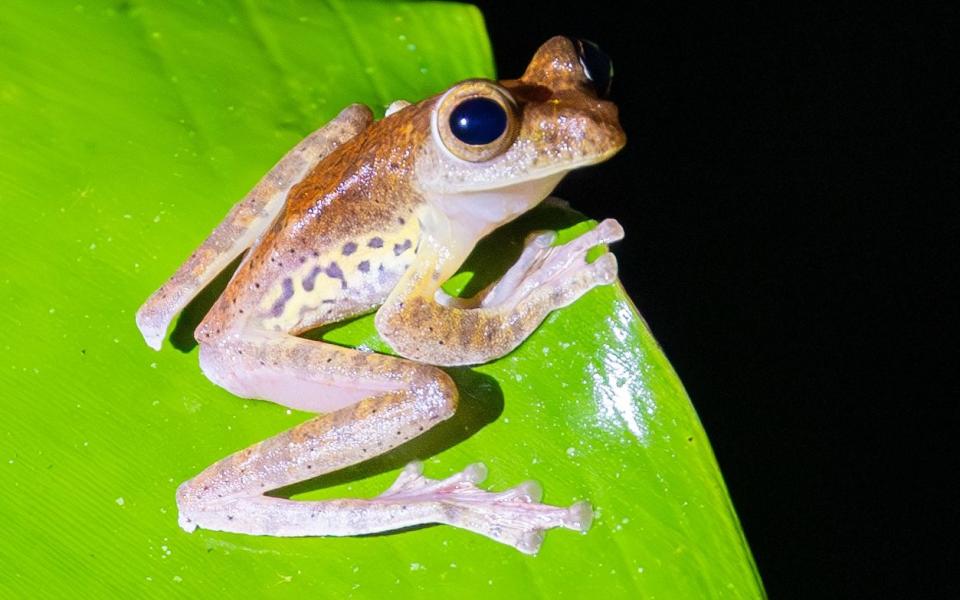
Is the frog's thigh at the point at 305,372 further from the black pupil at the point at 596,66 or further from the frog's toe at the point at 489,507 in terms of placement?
the black pupil at the point at 596,66

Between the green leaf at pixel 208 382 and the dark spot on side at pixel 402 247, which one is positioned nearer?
the green leaf at pixel 208 382

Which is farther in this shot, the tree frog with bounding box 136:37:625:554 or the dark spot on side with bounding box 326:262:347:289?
the dark spot on side with bounding box 326:262:347:289

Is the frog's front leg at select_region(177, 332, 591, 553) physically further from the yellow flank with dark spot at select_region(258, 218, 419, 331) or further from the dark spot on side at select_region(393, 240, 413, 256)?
the dark spot on side at select_region(393, 240, 413, 256)

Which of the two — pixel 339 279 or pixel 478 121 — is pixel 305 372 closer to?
pixel 339 279

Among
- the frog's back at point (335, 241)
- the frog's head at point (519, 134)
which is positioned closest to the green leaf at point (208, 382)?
the frog's back at point (335, 241)

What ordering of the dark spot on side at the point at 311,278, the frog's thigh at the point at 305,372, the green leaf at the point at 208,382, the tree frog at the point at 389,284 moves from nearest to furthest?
the green leaf at the point at 208,382
the tree frog at the point at 389,284
the frog's thigh at the point at 305,372
the dark spot on side at the point at 311,278

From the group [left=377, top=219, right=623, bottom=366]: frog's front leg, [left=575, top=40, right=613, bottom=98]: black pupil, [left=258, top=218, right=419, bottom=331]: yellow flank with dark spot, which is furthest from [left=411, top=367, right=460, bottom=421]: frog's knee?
[left=575, top=40, right=613, bottom=98]: black pupil

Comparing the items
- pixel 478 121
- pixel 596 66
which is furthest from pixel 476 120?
pixel 596 66
